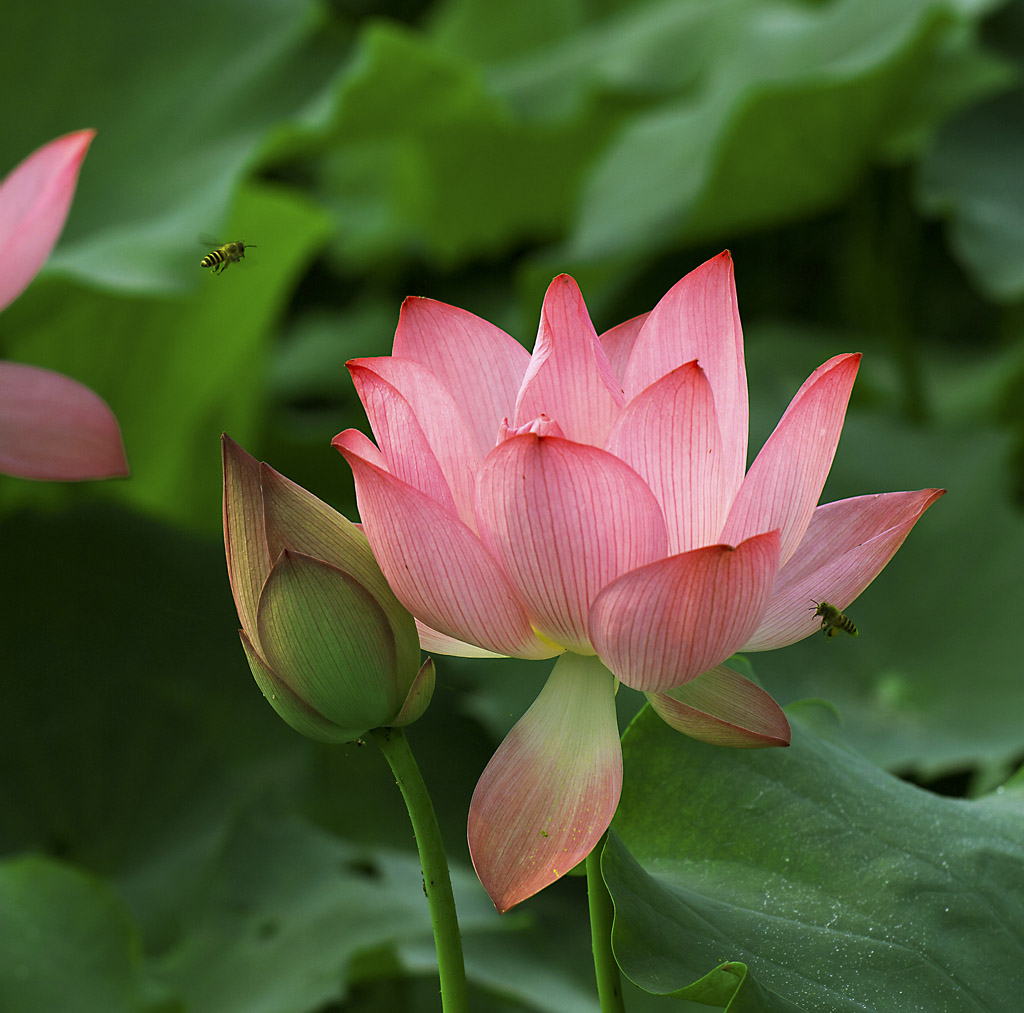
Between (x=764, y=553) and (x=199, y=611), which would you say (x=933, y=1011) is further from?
(x=199, y=611)

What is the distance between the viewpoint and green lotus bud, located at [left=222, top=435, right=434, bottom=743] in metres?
0.34

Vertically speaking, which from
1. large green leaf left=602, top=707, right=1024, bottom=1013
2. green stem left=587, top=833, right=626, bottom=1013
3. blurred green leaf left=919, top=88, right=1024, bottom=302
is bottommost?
blurred green leaf left=919, top=88, right=1024, bottom=302

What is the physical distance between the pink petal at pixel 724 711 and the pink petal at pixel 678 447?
0.15ft

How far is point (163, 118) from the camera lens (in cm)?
126

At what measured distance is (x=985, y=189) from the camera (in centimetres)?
126

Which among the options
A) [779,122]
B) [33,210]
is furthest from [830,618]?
[779,122]

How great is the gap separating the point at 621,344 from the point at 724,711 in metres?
Result: 0.15

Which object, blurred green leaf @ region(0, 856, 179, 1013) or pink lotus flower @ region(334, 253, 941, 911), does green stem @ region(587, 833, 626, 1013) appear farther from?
blurred green leaf @ region(0, 856, 179, 1013)

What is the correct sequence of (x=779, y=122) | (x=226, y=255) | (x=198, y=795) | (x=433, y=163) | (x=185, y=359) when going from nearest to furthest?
(x=226, y=255) < (x=198, y=795) < (x=779, y=122) < (x=185, y=359) < (x=433, y=163)

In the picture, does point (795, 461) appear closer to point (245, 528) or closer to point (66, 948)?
point (245, 528)

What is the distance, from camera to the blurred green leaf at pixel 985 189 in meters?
1.17

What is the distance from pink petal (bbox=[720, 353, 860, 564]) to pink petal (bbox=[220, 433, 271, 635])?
0.47 ft

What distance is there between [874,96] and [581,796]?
1.08 m

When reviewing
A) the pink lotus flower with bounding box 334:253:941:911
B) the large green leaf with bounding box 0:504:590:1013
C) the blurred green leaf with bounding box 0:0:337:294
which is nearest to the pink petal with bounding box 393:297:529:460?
the pink lotus flower with bounding box 334:253:941:911
